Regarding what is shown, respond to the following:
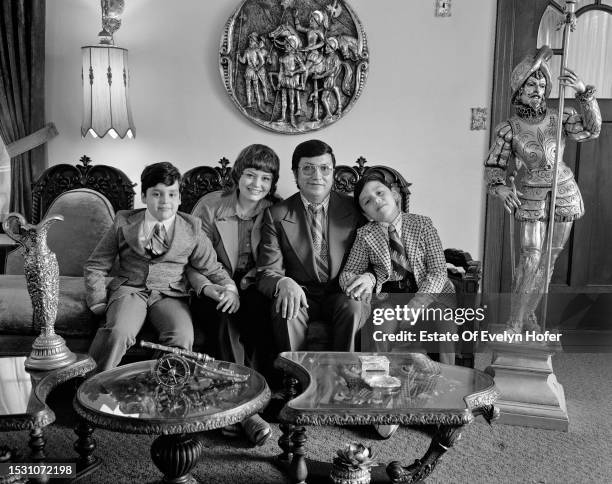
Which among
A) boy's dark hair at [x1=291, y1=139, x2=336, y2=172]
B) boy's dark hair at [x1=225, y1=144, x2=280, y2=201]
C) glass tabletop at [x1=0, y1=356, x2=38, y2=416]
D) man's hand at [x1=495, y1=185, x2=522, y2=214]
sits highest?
boy's dark hair at [x1=291, y1=139, x2=336, y2=172]

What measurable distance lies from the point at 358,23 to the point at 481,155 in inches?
44.0

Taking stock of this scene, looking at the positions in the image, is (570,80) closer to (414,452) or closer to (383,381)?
(383,381)

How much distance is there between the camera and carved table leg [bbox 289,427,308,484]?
6.48ft

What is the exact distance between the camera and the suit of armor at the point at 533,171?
2.63 meters

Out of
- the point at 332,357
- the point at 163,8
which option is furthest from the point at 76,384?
the point at 163,8

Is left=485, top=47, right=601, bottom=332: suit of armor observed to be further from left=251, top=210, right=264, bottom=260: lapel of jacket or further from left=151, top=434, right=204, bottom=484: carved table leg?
left=151, top=434, right=204, bottom=484: carved table leg

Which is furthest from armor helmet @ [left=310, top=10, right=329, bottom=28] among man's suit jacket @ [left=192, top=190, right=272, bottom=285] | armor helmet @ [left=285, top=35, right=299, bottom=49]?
man's suit jacket @ [left=192, top=190, right=272, bottom=285]

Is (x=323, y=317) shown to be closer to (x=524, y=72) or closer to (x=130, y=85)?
(x=524, y=72)

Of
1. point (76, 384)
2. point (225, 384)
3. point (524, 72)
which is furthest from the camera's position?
point (524, 72)

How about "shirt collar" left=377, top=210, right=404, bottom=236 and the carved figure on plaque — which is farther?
the carved figure on plaque

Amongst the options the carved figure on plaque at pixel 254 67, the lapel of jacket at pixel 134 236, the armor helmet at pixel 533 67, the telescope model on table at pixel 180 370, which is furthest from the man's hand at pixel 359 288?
the carved figure on plaque at pixel 254 67

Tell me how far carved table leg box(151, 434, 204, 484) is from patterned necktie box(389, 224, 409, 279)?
51.2 inches

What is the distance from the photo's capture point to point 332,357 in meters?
2.25

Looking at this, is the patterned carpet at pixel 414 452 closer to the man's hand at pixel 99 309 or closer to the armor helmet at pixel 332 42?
the man's hand at pixel 99 309
